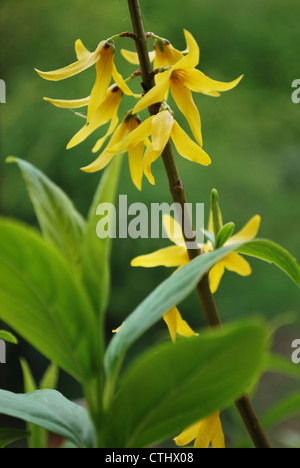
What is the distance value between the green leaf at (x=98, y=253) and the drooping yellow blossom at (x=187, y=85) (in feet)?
0.28

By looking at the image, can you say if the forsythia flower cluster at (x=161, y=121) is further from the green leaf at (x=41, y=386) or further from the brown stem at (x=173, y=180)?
the green leaf at (x=41, y=386)

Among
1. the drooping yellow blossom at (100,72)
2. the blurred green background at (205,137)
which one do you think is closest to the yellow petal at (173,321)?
the drooping yellow blossom at (100,72)

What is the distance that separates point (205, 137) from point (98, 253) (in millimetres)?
1356

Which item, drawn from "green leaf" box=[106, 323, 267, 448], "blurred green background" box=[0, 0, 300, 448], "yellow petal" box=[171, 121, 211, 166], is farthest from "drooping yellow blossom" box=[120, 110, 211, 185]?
"blurred green background" box=[0, 0, 300, 448]

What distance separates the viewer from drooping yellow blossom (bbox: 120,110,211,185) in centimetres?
21

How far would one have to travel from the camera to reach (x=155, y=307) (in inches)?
5.9

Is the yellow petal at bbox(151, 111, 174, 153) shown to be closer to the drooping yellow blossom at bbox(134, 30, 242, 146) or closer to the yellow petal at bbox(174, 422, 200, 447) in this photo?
the drooping yellow blossom at bbox(134, 30, 242, 146)

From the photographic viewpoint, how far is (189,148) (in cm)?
24

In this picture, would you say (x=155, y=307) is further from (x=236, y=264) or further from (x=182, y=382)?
(x=236, y=264)

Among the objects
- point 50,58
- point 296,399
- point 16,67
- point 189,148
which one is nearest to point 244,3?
point 50,58

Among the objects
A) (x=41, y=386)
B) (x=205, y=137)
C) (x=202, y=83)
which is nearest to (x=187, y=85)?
(x=202, y=83)

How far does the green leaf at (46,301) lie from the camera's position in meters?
0.13

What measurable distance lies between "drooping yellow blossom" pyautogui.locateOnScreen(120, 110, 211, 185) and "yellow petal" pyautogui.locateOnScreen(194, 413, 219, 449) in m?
0.12

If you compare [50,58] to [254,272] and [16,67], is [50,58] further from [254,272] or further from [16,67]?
[254,272]
